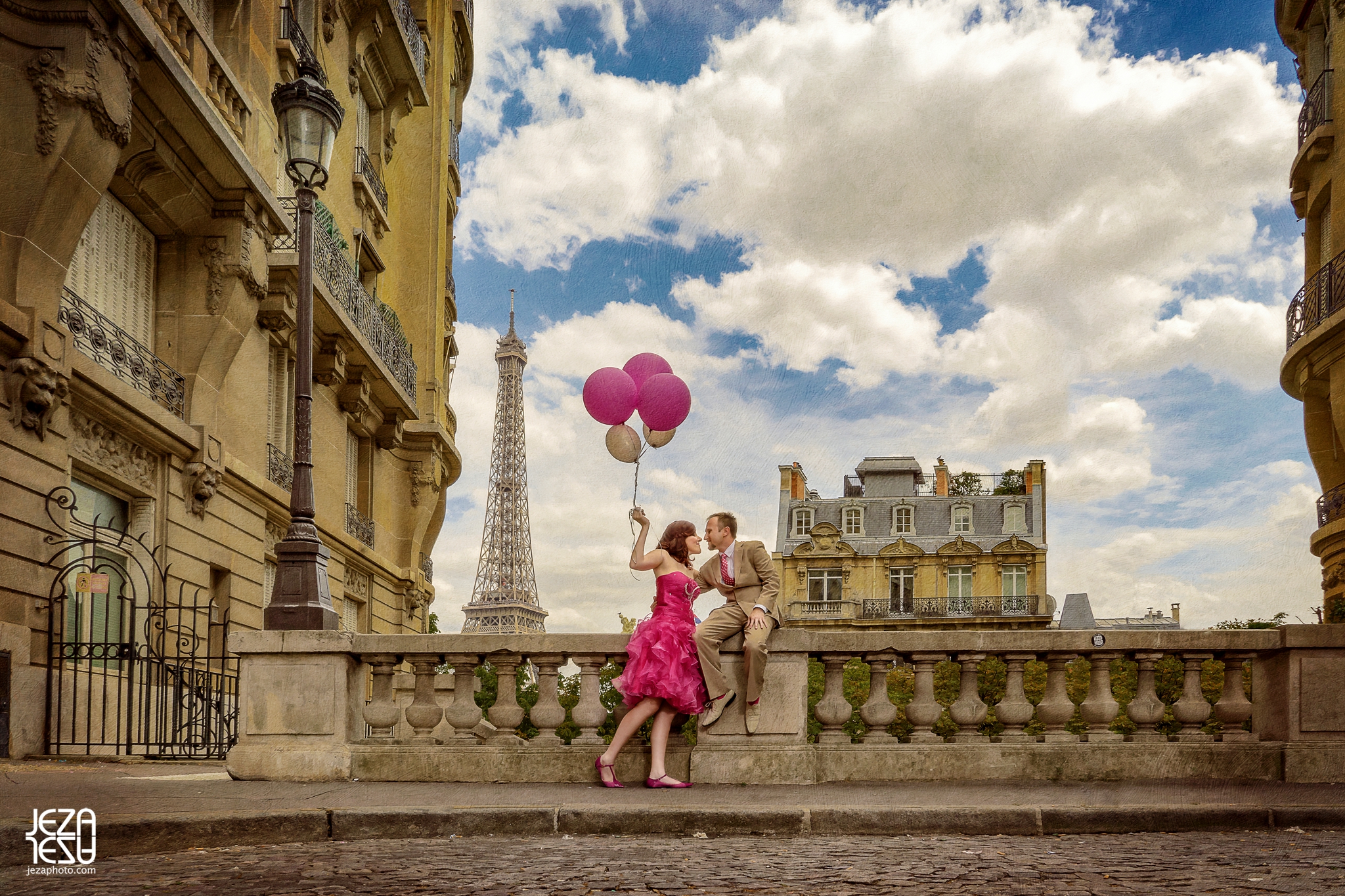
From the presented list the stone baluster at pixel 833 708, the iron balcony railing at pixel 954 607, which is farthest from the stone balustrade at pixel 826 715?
the iron balcony railing at pixel 954 607

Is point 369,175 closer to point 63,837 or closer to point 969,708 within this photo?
point 969,708

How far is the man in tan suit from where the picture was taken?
789 cm

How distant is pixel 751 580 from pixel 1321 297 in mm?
18058

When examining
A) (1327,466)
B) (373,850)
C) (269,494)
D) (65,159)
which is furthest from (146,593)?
(1327,466)

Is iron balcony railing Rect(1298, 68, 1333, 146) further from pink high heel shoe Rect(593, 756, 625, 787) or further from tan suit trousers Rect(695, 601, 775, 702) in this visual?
pink high heel shoe Rect(593, 756, 625, 787)

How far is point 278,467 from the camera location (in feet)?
59.5

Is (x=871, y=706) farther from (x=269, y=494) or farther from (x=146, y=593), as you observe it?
(x=269, y=494)

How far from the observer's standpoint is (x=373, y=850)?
236 inches

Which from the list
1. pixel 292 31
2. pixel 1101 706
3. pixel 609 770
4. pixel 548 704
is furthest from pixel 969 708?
pixel 292 31

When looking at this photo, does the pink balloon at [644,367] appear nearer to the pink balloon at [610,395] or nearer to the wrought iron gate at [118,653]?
the pink balloon at [610,395]

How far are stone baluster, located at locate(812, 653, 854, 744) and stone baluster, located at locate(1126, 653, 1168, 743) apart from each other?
202 centimetres

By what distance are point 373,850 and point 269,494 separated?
39.2 ft

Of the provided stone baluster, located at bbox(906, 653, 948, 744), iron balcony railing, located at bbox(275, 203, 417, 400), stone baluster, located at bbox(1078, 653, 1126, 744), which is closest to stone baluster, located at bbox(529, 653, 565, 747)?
stone baluster, located at bbox(906, 653, 948, 744)

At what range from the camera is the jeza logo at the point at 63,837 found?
5328 millimetres
